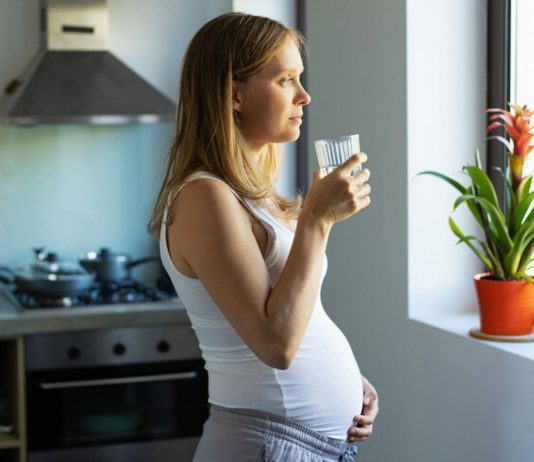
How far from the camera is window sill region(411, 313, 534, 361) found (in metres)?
2.10

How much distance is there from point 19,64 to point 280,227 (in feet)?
7.50

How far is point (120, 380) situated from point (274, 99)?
1756 millimetres

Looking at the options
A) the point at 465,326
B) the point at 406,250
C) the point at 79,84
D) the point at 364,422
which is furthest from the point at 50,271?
the point at 364,422

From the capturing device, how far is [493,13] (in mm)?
2523

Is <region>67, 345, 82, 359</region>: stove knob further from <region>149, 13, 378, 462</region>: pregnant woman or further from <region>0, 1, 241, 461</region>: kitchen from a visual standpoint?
<region>149, 13, 378, 462</region>: pregnant woman

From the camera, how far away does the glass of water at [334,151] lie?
1.58 metres

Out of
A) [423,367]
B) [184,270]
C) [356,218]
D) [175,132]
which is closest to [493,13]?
[356,218]

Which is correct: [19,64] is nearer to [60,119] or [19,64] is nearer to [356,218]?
[60,119]

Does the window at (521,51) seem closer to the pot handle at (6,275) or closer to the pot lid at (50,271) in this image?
the pot lid at (50,271)

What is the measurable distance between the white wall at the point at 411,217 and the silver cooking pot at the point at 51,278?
0.92 metres

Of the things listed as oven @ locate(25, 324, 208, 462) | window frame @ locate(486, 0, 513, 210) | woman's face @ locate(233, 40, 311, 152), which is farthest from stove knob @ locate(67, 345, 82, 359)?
woman's face @ locate(233, 40, 311, 152)

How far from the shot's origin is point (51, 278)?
3172 millimetres

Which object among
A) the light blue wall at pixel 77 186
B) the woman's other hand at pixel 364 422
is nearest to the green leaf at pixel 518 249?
the woman's other hand at pixel 364 422

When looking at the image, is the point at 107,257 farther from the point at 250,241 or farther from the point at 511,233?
the point at 250,241
